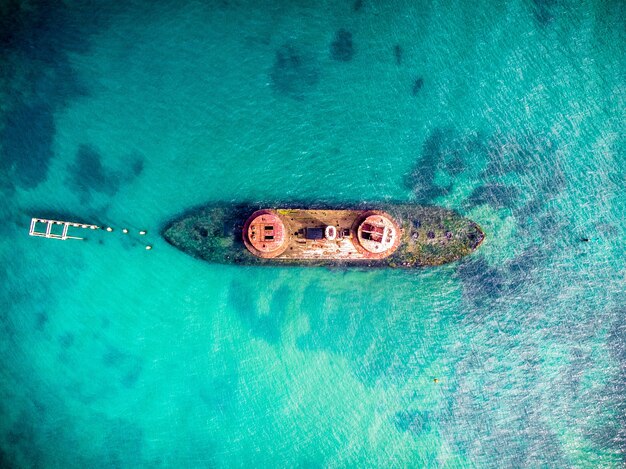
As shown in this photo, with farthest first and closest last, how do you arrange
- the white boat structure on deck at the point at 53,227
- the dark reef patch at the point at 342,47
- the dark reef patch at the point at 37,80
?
the dark reef patch at the point at 342,47 < the dark reef patch at the point at 37,80 < the white boat structure on deck at the point at 53,227

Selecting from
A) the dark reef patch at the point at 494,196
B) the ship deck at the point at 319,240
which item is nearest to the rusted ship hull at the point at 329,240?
the ship deck at the point at 319,240

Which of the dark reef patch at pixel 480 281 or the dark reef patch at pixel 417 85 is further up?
the dark reef patch at pixel 417 85

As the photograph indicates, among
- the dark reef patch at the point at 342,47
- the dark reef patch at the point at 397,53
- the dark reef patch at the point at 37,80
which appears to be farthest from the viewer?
the dark reef patch at the point at 397,53

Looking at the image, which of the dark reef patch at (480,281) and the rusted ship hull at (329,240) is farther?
the dark reef patch at (480,281)

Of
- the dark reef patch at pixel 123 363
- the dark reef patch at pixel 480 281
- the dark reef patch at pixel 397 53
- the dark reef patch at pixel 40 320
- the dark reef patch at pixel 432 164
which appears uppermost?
the dark reef patch at pixel 397 53

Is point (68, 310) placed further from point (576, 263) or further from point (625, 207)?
point (625, 207)

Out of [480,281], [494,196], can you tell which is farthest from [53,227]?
[494,196]

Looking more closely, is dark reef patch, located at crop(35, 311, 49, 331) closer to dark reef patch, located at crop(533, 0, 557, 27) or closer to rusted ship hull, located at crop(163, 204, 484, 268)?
rusted ship hull, located at crop(163, 204, 484, 268)

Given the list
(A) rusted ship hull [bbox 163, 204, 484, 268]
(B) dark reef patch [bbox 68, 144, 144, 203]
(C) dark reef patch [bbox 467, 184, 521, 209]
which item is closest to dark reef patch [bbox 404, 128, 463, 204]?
(A) rusted ship hull [bbox 163, 204, 484, 268]

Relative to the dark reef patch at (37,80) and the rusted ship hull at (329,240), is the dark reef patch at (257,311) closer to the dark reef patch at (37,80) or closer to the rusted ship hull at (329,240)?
the rusted ship hull at (329,240)
